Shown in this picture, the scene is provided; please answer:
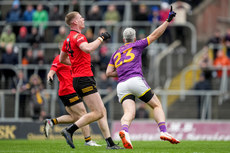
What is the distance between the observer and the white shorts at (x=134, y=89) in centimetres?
1045

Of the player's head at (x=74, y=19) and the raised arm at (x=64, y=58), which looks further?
the raised arm at (x=64, y=58)

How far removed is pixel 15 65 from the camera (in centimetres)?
2109

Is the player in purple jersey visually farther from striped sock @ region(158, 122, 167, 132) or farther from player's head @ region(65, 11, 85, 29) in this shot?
player's head @ region(65, 11, 85, 29)

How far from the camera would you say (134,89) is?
1045cm

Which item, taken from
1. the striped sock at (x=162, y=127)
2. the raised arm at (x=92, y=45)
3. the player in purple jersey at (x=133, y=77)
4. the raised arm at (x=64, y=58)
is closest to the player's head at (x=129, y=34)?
the player in purple jersey at (x=133, y=77)

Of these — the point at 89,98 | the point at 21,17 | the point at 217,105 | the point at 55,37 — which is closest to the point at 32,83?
the point at 55,37

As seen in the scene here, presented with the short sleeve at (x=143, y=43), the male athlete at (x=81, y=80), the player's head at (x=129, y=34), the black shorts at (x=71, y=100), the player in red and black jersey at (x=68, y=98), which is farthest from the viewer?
the black shorts at (x=71, y=100)

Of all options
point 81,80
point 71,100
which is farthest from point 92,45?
point 71,100

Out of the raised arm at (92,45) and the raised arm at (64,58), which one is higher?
the raised arm at (92,45)

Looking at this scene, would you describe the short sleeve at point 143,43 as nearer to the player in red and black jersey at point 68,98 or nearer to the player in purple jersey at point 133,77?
the player in purple jersey at point 133,77

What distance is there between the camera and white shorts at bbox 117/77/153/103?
34.3ft

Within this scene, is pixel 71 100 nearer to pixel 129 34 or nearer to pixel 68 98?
pixel 68 98

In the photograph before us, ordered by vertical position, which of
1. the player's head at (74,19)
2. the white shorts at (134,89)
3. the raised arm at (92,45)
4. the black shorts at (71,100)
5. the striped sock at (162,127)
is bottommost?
the striped sock at (162,127)

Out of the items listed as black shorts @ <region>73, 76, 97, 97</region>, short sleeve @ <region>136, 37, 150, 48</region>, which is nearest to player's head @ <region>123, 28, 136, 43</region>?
short sleeve @ <region>136, 37, 150, 48</region>
